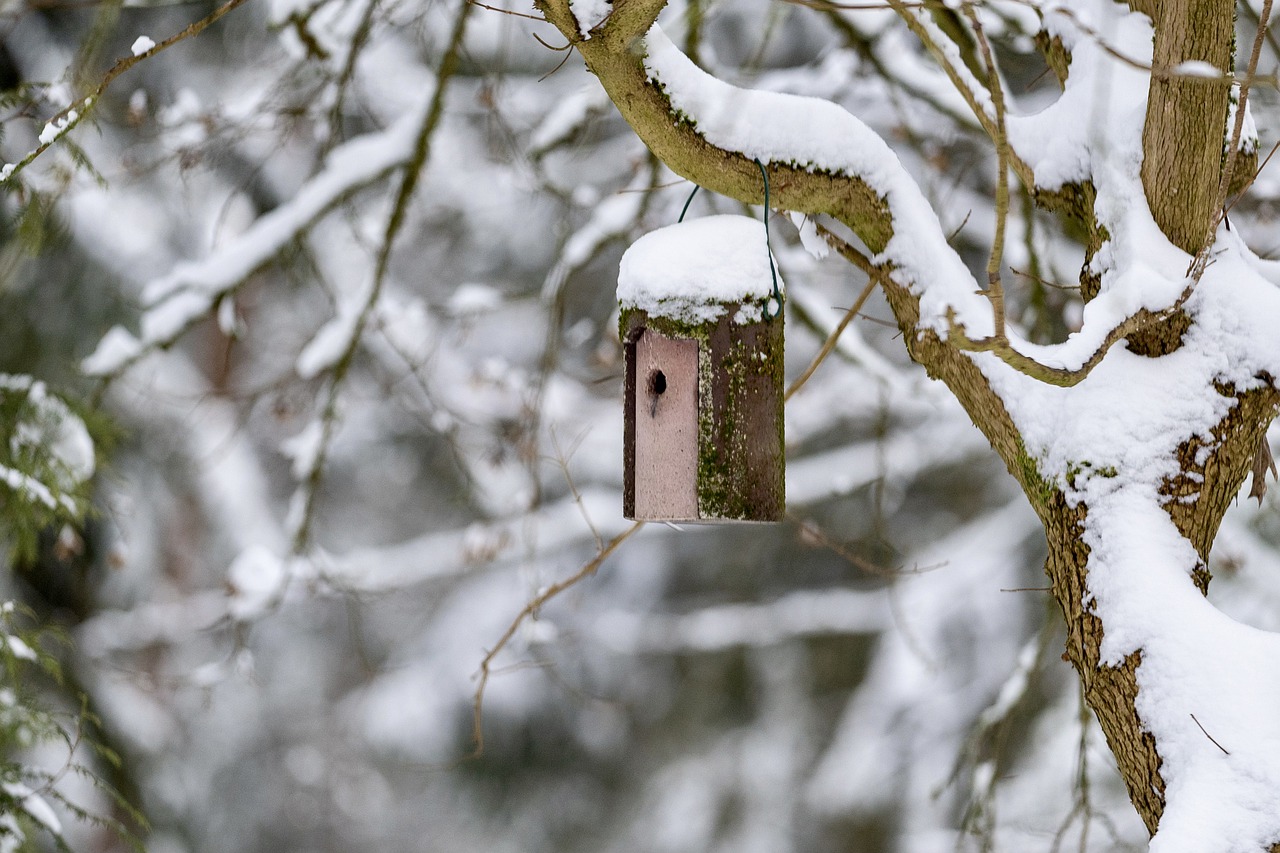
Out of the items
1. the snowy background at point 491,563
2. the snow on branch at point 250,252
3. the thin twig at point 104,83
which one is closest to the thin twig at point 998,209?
the thin twig at point 104,83

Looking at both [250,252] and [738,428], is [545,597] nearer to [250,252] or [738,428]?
[738,428]

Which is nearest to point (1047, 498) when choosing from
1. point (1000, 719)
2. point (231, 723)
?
point (1000, 719)

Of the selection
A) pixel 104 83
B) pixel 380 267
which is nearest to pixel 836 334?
pixel 104 83

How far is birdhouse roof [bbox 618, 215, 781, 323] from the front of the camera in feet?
6.17

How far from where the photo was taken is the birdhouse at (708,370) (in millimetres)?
1879

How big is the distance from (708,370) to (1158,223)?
0.78m

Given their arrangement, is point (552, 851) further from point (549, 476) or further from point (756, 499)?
point (756, 499)

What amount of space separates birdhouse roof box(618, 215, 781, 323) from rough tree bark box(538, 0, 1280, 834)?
0.08 metres

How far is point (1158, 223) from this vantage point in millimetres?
1844

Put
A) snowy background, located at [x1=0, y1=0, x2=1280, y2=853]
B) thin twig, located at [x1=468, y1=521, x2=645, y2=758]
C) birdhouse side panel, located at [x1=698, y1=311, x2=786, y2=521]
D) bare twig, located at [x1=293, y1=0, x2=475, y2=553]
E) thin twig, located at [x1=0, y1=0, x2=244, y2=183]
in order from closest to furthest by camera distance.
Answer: thin twig, located at [x1=0, y1=0, x2=244, y2=183]
birdhouse side panel, located at [x1=698, y1=311, x2=786, y2=521]
thin twig, located at [x1=468, y1=521, x2=645, y2=758]
bare twig, located at [x1=293, y1=0, x2=475, y2=553]
snowy background, located at [x1=0, y1=0, x2=1280, y2=853]

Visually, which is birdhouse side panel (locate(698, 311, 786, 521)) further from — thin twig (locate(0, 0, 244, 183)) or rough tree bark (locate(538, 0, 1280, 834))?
thin twig (locate(0, 0, 244, 183))

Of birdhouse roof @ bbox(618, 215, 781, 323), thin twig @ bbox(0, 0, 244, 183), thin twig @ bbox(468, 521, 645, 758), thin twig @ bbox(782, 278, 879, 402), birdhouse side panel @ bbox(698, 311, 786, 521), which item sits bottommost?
thin twig @ bbox(468, 521, 645, 758)

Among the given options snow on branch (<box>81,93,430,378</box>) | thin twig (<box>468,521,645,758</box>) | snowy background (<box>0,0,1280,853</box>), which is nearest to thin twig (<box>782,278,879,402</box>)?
thin twig (<box>468,521,645,758</box>)

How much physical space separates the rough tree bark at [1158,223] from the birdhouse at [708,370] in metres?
0.13
